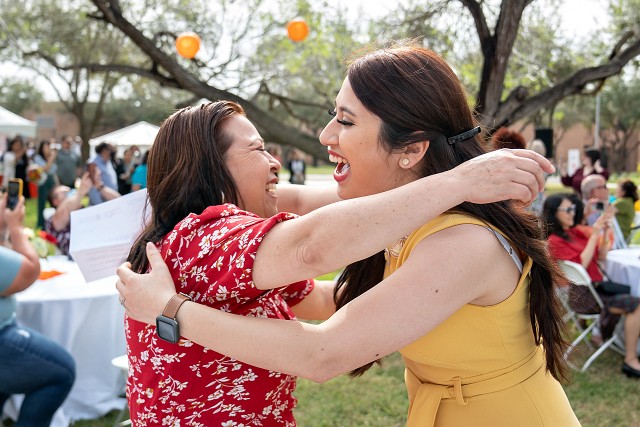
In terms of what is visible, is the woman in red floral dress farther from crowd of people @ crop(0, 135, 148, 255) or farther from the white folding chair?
crowd of people @ crop(0, 135, 148, 255)

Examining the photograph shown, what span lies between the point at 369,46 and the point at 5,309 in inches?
114

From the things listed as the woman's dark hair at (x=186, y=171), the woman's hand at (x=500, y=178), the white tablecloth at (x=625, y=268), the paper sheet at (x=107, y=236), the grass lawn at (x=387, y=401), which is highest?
the woman's hand at (x=500, y=178)

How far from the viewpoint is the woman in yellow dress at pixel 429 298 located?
4.33 ft

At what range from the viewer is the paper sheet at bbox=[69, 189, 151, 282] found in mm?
2295

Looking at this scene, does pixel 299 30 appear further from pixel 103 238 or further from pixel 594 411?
pixel 103 238

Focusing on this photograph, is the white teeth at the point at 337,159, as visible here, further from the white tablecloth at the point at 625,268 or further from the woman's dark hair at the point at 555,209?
Result: the white tablecloth at the point at 625,268

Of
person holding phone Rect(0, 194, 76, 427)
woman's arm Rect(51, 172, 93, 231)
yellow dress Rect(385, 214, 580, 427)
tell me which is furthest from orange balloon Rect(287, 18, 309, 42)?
yellow dress Rect(385, 214, 580, 427)

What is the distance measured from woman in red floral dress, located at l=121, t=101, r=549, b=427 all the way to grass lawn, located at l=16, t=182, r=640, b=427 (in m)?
3.05

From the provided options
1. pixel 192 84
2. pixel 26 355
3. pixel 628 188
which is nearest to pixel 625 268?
pixel 628 188

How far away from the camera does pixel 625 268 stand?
20.2ft

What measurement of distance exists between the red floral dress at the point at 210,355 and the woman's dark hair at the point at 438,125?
36 cm

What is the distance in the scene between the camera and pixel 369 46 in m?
1.69

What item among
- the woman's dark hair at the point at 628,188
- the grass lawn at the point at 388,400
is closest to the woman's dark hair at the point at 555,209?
the grass lawn at the point at 388,400

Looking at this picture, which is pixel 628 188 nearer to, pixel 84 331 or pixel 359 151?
pixel 84 331
